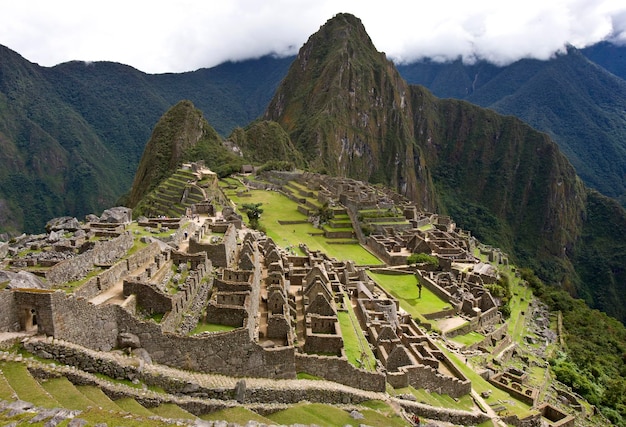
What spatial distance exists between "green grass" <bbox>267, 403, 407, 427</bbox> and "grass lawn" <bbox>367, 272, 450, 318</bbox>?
18653mm

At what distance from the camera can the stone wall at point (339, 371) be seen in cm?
1853

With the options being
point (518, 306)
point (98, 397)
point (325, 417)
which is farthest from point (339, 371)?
point (518, 306)

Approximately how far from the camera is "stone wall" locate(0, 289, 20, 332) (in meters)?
12.9

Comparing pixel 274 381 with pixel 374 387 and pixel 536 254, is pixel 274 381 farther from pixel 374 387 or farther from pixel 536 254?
pixel 536 254

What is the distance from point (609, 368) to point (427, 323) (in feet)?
84.4

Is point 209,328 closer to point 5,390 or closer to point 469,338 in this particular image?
point 5,390

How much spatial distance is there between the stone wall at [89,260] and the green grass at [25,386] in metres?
4.14

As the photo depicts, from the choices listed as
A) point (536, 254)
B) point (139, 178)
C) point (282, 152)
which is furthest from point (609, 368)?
point (536, 254)

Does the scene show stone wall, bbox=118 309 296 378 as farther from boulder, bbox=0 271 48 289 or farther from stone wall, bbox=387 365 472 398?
stone wall, bbox=387 365 472 398

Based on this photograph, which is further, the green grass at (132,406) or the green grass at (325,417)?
the green grass at (325,417)

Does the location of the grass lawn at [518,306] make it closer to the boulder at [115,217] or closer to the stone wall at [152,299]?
the boulder at [115,217]

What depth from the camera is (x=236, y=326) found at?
17.9 m

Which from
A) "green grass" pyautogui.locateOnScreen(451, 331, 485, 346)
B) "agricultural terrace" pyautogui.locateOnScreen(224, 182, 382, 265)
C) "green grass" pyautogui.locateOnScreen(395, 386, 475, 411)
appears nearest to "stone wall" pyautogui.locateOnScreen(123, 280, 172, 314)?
"green grass" pyautogui.locateOnScreen(395, 386, 475, 411)

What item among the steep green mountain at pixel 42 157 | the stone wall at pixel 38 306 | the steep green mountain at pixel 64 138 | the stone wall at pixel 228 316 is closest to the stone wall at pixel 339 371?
the stone wall at pixel 228 316
